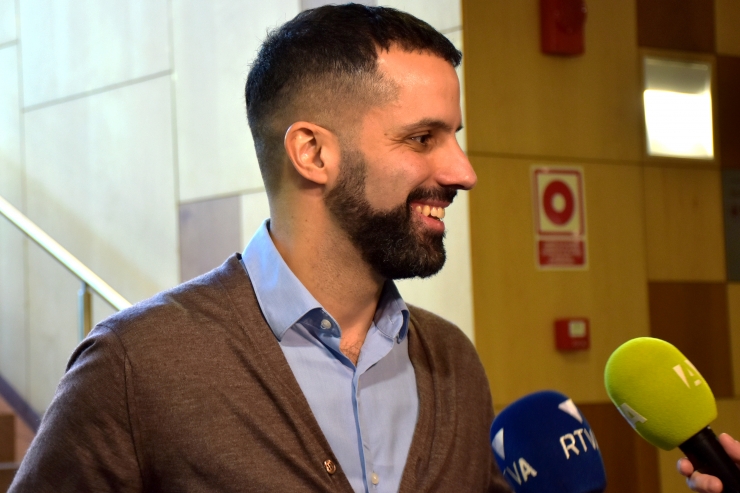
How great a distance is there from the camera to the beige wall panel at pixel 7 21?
5093 mm

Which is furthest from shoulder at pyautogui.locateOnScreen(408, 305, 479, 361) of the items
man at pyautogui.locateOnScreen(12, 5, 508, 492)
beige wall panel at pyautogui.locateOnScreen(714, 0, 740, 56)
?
beige wall panel at pyautogui.locateOnScreen(714, 0, 740, 56)

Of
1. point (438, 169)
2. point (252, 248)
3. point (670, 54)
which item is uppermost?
point (670, 54)

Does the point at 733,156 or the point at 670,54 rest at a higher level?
the point at 670,54

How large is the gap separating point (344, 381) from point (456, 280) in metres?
1.50

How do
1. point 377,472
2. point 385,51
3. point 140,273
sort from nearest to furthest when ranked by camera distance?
1. point 377,472
2. point 385,51
3. point 140,273

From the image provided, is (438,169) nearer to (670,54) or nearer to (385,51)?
(385,51)

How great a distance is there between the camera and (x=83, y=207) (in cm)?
466

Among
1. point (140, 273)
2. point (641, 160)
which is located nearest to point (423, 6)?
point (641, 160)

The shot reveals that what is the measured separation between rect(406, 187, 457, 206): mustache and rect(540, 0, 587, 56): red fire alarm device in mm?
1689

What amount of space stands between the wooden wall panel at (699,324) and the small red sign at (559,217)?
0.37 m

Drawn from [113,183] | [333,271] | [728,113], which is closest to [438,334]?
[333,271]

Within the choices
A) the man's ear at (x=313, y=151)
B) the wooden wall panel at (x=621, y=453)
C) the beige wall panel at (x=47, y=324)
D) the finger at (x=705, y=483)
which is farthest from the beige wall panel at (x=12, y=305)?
the finger at (x=705, y=483)

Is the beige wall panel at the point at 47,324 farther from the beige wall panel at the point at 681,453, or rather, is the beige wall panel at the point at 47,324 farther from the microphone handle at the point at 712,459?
the microphone handle at the point at 712,459

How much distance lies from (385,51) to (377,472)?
0.76 meters
